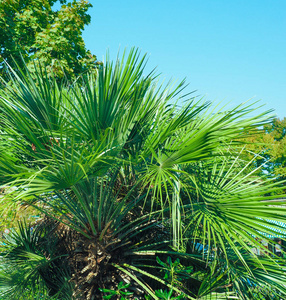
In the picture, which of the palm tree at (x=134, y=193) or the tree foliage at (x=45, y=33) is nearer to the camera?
the palm tree at (x=134, y=193)

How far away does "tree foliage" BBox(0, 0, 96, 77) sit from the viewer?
937 centimetres

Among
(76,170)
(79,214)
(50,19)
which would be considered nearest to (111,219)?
(79,214)

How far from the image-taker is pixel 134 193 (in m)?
4.46

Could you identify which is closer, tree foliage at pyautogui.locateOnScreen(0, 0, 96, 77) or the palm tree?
the palm tree

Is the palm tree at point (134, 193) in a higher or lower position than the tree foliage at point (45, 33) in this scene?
lower

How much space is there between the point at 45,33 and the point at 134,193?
687cm

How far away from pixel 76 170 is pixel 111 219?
3.95ft

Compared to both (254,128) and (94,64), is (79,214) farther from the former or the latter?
(94,64)

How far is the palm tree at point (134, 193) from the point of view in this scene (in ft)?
11.2

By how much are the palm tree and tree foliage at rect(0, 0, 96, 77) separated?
544 cm

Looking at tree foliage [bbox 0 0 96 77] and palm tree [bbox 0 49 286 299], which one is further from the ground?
tree foliage [bbox 0 0 96 77]

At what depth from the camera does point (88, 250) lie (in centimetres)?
400

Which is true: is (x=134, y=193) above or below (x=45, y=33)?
below

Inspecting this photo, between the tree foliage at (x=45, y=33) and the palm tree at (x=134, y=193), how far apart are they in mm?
5442
